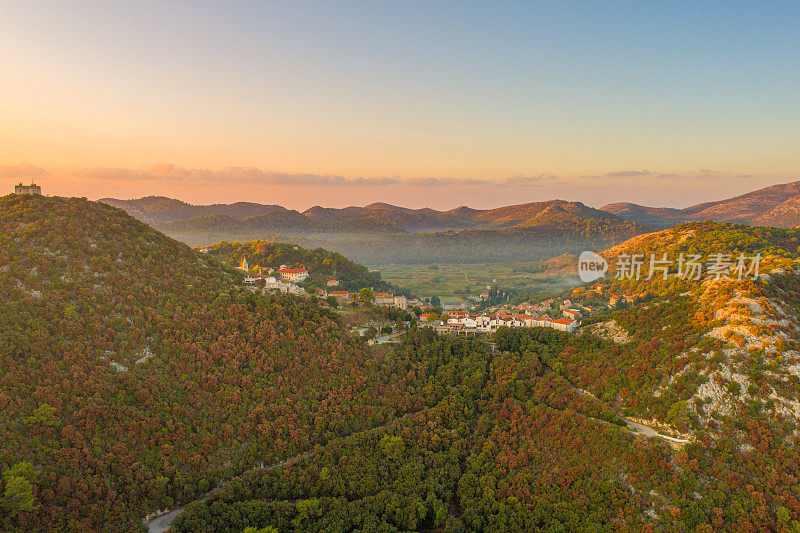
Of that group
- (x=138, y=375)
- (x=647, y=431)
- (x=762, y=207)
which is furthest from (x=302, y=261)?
(x=762, y=207)

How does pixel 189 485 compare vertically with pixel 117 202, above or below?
below

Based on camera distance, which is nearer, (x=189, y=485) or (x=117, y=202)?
(x=189, y=485)

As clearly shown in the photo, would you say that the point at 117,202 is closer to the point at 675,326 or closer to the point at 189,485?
the point at 189,485

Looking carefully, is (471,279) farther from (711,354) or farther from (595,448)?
(595,448)

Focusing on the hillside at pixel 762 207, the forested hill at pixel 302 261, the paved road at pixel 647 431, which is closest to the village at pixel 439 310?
the forested hill at pixel 302 261

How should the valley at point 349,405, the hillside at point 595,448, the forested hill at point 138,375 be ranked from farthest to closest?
the valley at point 349,405 → the hillside at point 595,448 → the forested hill at point 138,375

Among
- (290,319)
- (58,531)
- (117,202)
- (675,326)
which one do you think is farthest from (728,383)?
(117,202)

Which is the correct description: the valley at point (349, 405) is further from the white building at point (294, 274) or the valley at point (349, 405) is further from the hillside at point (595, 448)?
the white building at point (294, 274)
